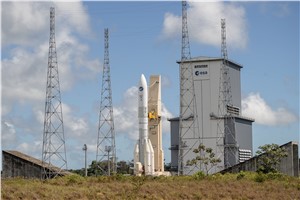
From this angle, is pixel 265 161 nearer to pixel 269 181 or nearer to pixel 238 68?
pixel 269 181

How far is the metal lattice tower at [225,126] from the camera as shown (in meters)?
118

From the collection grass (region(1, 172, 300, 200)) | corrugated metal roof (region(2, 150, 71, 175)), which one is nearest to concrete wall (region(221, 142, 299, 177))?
grass (region(1, 172, 300, 200))

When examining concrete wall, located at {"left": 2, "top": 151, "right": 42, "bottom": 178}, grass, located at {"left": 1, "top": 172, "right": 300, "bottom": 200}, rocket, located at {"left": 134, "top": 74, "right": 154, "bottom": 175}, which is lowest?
grass, located at {"left": 1, "top": 172, "right": 300, "bottom": 200}

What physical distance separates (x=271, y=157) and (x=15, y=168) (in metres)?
32.6

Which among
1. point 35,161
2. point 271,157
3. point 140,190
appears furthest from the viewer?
point 271,157

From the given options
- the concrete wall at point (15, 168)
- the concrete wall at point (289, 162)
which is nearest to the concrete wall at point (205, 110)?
the concrete wall at point (289, 162)

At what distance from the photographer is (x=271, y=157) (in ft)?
244

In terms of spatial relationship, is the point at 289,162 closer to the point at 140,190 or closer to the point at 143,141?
the point at 143,141

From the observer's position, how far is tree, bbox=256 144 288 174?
7325 centimetres

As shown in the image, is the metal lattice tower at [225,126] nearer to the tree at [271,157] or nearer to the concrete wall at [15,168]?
the tree at [271,157]

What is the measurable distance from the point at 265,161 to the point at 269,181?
69.4 ft

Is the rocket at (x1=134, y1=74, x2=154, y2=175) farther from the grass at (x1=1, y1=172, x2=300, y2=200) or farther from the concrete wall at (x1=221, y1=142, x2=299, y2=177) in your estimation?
the grass at (x1=1, y1=172, x2=300, y2=200)

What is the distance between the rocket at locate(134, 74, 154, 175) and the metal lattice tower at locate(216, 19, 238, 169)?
1586 inches

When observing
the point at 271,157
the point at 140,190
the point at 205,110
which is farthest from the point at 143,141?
the point at 205,110
